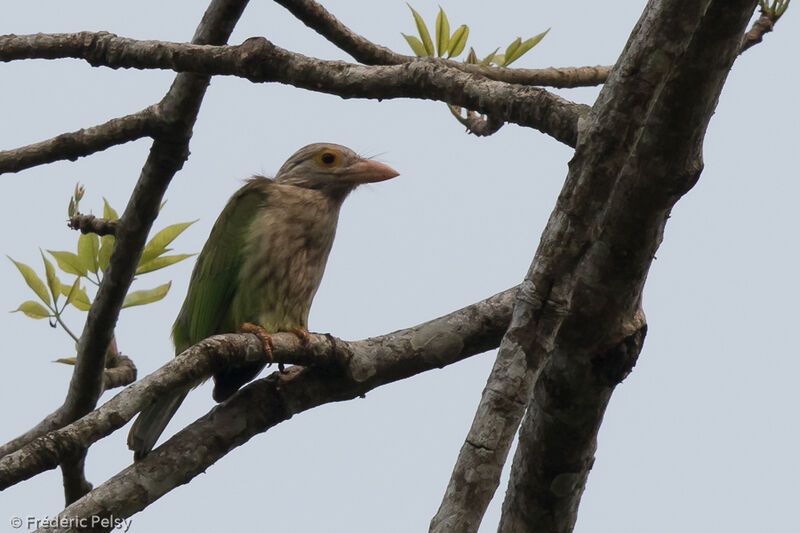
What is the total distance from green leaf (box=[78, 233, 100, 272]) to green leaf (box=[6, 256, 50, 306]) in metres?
0.33

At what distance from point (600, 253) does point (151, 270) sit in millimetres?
2187

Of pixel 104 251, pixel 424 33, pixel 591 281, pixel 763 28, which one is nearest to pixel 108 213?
pixel 104 251

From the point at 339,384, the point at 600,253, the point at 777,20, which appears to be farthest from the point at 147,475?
the point at 777,20

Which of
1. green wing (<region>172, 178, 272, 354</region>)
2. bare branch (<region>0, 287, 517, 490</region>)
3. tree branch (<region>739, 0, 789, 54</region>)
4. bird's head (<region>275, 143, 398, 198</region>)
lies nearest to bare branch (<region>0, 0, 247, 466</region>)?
bare branch (<region>0, 287, 517, 490</region>)

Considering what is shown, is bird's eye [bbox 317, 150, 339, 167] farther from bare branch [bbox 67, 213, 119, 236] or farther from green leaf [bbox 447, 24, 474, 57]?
bare branch [bbox 67, 213, 119, 236]

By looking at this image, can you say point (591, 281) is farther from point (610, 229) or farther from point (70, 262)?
point (70, 262)

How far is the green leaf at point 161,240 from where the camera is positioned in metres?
4.68

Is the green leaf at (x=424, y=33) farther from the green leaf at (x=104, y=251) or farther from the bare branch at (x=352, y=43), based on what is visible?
the green leaf at (x=104, y=251)

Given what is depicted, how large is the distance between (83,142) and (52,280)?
1110mm

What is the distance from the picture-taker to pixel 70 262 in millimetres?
4598

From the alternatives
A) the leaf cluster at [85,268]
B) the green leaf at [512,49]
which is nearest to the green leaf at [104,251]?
the leaf cluster at [85,268]

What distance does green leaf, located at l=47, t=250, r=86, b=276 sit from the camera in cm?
458

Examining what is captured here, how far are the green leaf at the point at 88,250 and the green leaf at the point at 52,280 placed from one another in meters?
0.26

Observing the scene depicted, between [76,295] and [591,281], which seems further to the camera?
[76,295]
